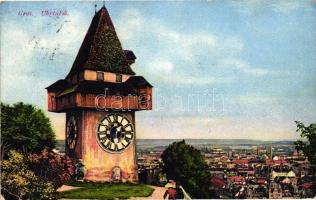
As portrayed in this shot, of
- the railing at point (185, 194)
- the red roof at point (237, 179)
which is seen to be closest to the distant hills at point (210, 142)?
the red roof at point (237, 179)

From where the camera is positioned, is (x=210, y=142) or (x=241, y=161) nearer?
(x=210, y=142)

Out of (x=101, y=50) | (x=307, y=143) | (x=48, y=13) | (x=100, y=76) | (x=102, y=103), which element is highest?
(x=48, y=13)

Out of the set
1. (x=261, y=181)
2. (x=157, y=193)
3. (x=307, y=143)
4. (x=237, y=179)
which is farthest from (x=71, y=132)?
(x=307, y=143)

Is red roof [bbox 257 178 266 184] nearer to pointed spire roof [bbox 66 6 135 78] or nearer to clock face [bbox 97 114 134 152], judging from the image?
clock face [bbox 97 114 134 152]

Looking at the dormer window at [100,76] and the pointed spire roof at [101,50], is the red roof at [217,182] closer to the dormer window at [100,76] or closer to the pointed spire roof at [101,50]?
the pointed spire roof at [101,50]

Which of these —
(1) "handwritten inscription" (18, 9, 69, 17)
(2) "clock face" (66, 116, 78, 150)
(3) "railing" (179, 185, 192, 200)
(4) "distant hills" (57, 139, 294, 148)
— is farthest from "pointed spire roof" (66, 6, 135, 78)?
(3) "railing" (179, 185, 192, 200)

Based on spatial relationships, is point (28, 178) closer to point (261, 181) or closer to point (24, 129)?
point (24, 129)

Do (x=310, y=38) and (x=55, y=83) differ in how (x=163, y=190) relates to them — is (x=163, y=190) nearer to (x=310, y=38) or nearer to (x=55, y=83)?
(x=55, y=83)
